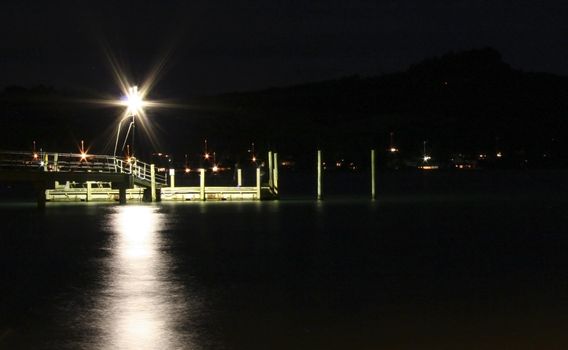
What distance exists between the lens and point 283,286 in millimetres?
11789

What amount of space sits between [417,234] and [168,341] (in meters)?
12.7

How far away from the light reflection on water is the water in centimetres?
2

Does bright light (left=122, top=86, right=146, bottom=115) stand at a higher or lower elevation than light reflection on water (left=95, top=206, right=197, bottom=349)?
higher

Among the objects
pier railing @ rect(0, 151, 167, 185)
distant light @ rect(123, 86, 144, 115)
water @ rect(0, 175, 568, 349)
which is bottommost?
water @ rect(0, 175, 568, 349)

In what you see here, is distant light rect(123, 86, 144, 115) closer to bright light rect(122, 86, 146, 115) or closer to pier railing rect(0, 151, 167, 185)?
bright light rect(122, 86, 146, 115)

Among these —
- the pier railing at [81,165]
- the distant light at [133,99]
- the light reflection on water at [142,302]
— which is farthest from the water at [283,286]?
the distant light at [133,99]

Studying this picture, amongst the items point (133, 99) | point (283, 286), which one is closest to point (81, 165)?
point (133, 99)

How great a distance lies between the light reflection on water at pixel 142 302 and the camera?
8.35m

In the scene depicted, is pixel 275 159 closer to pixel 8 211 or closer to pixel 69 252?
pixel 8 211

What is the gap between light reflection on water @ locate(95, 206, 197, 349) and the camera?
27.4 ft

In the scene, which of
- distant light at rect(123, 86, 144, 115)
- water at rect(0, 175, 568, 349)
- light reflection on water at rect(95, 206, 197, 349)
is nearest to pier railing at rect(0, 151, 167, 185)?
distant light at rect(123, 86, 144, 115)

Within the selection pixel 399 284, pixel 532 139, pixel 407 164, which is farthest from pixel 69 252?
pixel 532 139

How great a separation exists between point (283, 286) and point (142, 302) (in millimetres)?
2166

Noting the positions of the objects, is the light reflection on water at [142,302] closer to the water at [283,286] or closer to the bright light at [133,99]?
the water at [283,286]
